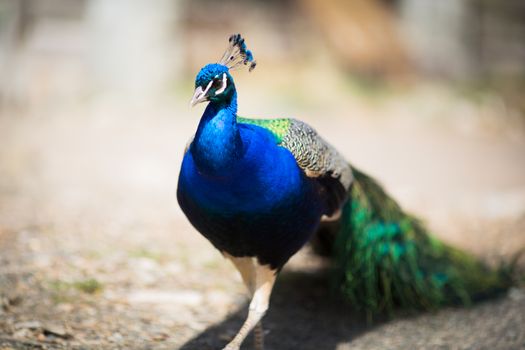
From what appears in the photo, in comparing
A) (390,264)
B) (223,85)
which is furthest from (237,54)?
(390,264)

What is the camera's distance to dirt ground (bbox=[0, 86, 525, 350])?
3264mm

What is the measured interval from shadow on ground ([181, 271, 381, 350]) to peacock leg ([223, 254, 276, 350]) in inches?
10.9

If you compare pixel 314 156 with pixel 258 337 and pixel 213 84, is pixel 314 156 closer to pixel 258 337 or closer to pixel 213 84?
pixel 213 84

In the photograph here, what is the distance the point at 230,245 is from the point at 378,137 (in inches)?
215

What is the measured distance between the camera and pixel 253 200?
258cm

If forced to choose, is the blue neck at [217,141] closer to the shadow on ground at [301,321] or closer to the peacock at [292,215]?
the peacock at [292,215]

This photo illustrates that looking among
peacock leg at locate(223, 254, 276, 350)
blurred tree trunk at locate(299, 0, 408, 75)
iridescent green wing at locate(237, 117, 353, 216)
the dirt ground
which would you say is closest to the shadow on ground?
the dirt ground

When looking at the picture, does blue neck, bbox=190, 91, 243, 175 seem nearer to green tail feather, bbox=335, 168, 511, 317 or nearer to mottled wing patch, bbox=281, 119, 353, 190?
mottled wing patch, bbox=281, 119, 353, 190

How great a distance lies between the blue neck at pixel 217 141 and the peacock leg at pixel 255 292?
0.64m

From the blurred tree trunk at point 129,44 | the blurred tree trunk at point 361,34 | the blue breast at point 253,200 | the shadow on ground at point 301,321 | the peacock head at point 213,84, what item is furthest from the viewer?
the blurred tree trunk at point 361,34

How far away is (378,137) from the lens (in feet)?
26.0

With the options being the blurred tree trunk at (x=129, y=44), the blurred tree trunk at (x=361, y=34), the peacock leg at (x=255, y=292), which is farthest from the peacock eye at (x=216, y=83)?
the blurred tree trunk at (x=361, y=34)

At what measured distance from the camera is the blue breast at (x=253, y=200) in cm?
255

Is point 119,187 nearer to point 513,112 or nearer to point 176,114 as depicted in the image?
point 176,114
